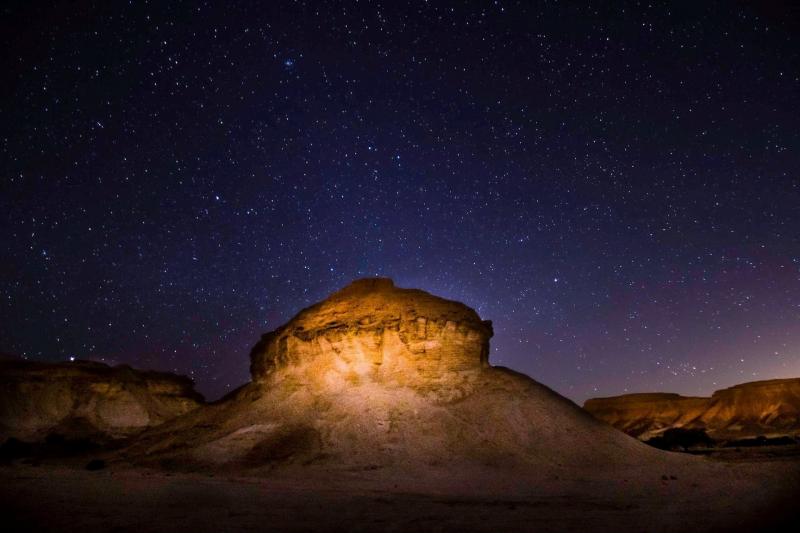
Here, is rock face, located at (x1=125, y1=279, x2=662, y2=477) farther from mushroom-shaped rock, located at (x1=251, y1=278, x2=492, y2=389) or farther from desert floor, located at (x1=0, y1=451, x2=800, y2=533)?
desert floor, located at (x1=0, y1=451, x2=800, y2=533)

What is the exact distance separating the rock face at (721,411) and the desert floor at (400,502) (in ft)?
188

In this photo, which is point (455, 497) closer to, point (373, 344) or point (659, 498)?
point (659, 498)

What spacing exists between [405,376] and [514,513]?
1750 centimetres

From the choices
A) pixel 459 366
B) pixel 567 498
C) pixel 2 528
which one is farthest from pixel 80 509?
pixel 459 366

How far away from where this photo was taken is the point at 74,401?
5181cm

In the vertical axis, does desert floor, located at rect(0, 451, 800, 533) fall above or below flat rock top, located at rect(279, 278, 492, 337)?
below

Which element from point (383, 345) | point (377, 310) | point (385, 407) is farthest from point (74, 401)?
point (385, 407)

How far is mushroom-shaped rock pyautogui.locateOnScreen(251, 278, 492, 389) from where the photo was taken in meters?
Answer: 30.2

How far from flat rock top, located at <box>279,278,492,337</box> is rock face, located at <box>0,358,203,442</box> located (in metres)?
28.6

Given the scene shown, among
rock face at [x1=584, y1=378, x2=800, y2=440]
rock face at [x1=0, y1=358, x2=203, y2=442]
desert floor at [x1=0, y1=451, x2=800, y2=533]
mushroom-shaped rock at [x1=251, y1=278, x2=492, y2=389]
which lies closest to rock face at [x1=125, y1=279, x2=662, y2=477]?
mushroom-shaped rock at [x1=251, y1=278, x2=492, y2=389]

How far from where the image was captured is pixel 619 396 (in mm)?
96562

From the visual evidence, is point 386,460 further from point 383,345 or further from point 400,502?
point 383,345

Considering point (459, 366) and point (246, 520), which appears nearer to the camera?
point (246, 520)

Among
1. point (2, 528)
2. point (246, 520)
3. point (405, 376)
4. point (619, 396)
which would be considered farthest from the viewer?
point (619, 396)
